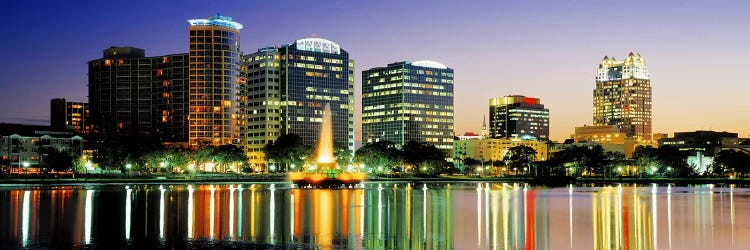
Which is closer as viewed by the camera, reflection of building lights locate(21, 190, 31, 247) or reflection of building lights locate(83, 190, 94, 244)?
reflection of building lights locate(21, 190, 31, 247)

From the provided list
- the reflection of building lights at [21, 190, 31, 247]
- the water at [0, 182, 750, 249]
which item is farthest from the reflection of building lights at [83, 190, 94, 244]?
the reflection of building lights at [21, 190, 31, 247]

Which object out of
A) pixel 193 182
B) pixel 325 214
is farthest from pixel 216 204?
pixel 193 182

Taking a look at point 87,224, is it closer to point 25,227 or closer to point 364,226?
point 25,227

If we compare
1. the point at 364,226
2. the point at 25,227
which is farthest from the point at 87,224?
the point at 364,226

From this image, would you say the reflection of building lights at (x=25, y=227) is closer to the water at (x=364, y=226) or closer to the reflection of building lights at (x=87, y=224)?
the water at (x=364, y=226)

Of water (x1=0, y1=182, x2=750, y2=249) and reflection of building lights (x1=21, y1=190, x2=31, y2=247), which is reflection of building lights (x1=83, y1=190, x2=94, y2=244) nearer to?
water (x1=0, y1=182, x2=750, y2=249)

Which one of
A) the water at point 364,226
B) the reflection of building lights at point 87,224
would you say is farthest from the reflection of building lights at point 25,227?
the reflection of building lights at point 87,224

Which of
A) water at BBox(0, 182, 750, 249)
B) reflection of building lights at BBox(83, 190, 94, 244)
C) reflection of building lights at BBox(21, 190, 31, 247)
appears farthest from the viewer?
reflection of building lights at BBox(83, 190, 94, 244)

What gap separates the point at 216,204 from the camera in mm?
88312

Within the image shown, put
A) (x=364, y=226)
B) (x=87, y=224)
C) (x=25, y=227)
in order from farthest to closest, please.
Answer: (x=87, y=224) → (x=364, y=226) → (x=25, y=227)

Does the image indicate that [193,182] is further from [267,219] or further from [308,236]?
[308,236]

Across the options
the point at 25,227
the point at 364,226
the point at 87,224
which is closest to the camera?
the point at 25,227

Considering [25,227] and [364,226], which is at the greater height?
[25,227]

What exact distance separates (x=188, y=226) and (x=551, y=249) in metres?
26.7
